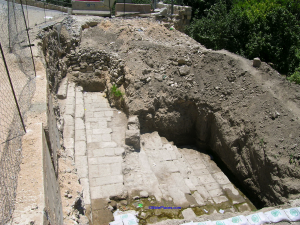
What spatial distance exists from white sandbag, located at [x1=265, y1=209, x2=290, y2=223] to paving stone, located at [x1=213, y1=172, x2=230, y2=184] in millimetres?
2355

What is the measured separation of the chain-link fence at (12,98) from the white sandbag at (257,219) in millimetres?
3461

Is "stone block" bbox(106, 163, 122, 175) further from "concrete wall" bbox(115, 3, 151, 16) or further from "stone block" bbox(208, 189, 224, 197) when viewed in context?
"concrete wall" bbox(115, 3, 151, 16)

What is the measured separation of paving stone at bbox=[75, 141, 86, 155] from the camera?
586cm

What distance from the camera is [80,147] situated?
6020mm

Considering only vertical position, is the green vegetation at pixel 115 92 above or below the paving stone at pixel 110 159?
above

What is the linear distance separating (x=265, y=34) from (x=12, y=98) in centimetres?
937

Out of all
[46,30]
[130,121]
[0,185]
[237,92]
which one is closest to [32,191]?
[0,185]

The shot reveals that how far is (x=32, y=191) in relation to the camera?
100 inches

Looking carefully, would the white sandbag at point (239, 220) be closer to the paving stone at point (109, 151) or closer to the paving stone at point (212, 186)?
the paving stone at point (212, 186)

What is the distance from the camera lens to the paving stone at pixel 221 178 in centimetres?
647

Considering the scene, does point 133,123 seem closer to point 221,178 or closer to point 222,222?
point 221,178

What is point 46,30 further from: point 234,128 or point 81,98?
point 234,128

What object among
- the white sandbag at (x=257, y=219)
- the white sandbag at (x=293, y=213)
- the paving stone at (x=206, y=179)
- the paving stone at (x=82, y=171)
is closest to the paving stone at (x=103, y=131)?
the paving stone at (x=82, y=171)

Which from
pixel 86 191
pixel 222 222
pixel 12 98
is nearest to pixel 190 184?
pixel 222 222
